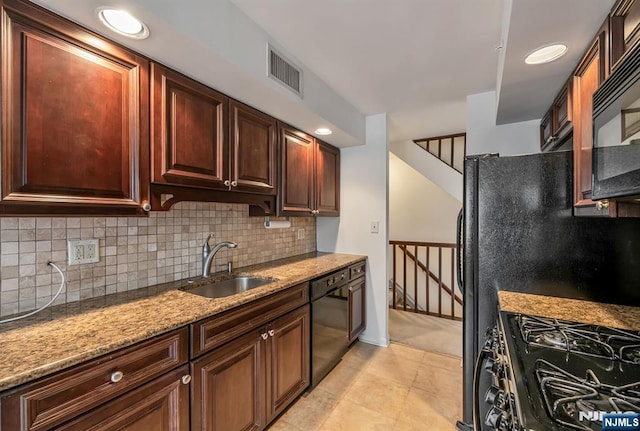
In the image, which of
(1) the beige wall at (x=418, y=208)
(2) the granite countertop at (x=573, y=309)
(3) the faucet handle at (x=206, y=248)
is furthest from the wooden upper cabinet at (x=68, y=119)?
(1) the beige wall at (x=418, y=208)

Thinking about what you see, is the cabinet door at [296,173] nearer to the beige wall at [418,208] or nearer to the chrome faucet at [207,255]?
the chrome faucet at [207,255]

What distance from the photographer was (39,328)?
1049 millimetres

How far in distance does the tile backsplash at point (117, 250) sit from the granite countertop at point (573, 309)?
1798 mm

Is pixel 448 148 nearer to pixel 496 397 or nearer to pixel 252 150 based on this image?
pixel 252 150

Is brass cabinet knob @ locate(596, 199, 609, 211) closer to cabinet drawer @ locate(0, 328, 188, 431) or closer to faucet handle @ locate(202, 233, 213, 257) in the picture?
cabinet drawer @ locate(0, 328, 188, 431)

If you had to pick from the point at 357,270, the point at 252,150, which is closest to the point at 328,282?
the point at 357,270

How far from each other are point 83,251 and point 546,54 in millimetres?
2502

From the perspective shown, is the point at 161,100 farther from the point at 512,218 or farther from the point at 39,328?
the point at 512,218

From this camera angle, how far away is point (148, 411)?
1.07 meters

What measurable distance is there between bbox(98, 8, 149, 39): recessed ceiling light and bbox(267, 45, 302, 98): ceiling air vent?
0.66 metres

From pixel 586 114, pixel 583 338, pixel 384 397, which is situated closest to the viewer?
pixel 583 338

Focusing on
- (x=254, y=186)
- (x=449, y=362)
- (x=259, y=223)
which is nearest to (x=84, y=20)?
(x=254, y=186)

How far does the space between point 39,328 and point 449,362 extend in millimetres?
2781

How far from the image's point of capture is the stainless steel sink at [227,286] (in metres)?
1.79
